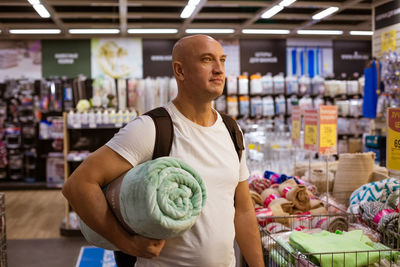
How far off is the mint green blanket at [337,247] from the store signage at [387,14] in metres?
5.91

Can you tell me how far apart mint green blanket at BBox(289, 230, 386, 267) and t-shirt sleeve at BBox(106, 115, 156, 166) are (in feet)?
3.13

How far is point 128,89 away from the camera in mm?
10055

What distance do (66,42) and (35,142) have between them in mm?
2432

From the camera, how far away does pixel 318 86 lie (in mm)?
10195

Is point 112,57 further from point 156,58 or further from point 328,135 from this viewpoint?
point 328,135

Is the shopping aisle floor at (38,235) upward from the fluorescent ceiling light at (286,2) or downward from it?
downward

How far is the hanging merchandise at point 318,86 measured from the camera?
10.2m

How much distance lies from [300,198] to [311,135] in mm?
705

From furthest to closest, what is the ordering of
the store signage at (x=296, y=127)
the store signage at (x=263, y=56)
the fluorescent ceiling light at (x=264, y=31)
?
the store signage at (x=263, y=56), the fluorescent ceiling light at (x=264, y=31), the store signage at (x=296, y=127)

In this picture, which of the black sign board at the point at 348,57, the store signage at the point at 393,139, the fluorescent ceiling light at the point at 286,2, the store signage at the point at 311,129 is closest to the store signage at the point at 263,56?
the black sign board at the point at 348,57

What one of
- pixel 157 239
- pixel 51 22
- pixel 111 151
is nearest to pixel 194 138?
pixel 111 151

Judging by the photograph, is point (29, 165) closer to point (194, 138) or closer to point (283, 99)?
point (283, 99)

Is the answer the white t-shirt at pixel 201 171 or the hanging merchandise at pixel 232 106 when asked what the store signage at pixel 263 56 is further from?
the white t-shirt at pixel 201 171

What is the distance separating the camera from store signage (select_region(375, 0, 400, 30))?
7219 millimetres
